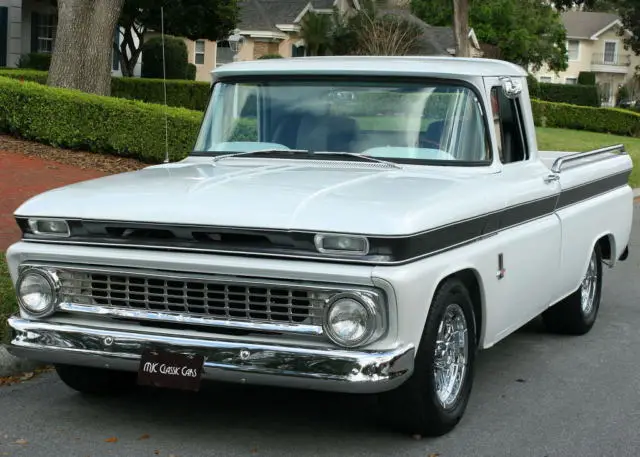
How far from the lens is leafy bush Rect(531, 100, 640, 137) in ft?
141

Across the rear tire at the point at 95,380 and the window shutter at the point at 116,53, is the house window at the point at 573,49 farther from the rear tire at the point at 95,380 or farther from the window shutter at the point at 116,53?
the rear tire at the point at 95,380

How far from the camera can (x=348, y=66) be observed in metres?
6.79

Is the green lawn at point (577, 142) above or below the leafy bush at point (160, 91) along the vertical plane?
below

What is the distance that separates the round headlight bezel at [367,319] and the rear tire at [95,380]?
161cm

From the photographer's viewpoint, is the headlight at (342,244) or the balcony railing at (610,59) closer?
the headlight at (342,244)

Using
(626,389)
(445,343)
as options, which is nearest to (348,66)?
(445,343)

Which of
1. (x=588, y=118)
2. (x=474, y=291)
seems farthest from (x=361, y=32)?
(x=474, y=291)

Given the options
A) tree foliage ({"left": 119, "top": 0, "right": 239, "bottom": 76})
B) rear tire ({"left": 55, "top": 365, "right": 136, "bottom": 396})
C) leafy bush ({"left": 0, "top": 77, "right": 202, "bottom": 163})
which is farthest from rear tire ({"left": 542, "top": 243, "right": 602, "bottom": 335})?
tree foliage ({"left": 119, "top": 0, "right": 239, "bottom": 76})

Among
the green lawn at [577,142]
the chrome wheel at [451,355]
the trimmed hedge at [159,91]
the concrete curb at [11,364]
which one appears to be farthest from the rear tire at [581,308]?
the trimmed hedge at [159,91]

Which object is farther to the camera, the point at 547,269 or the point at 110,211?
the point at 547,269

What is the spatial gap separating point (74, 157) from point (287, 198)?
11.9 metres

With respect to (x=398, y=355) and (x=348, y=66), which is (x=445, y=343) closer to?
(x=398, y=355)

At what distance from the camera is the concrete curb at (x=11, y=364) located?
22.0ft

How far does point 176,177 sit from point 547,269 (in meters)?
2.36
